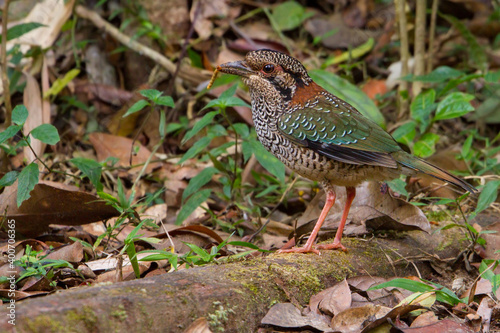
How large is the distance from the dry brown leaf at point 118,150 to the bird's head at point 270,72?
2157mm

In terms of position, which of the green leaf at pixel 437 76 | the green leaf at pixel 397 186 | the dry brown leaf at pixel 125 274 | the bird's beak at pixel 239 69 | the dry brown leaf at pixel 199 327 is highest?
the bird's beak at pixel 239 69

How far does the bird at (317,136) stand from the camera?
12.9ft

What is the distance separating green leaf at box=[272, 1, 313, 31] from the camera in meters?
8.28

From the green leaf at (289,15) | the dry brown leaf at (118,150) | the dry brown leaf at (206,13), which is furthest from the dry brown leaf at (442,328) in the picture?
the green leaf at (289,15)

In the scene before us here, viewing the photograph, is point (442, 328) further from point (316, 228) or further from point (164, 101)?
point (164, 101)

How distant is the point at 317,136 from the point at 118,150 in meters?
2.91

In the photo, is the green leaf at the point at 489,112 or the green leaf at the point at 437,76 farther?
the green leaf at the point at 489,112

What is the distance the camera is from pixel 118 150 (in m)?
6.16

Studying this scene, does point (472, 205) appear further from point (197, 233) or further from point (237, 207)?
point (197, 233)

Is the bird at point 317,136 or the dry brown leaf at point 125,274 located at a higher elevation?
the bird at point 317,136

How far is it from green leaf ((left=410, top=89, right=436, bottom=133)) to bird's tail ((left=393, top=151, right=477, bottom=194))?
63.7 inches

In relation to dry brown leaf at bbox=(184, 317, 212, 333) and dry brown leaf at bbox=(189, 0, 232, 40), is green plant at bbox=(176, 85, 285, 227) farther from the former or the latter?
dry brown leaf at bbox=(189, 0, 232, 40)

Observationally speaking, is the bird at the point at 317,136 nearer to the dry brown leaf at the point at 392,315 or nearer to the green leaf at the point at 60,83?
the dry brown leaf at the point at 392,315

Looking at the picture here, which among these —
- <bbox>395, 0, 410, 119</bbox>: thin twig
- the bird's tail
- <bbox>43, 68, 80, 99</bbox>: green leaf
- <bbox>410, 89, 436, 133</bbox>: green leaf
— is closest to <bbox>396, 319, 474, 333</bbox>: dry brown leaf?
the bird's tail
